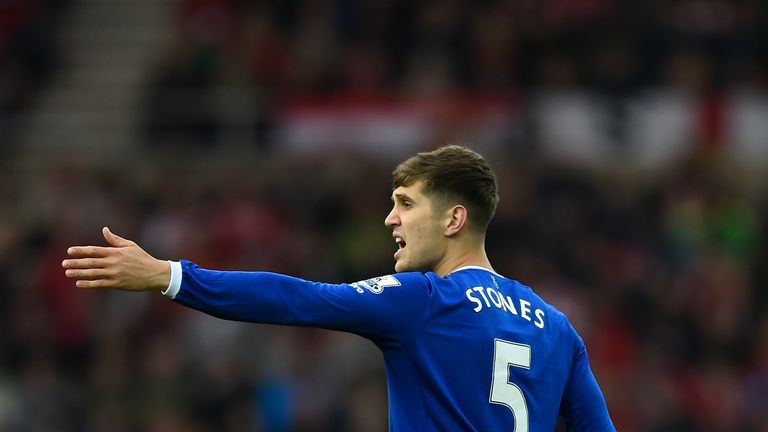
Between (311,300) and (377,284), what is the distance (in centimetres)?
24

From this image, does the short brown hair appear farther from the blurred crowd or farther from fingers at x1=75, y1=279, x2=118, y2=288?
the blurred crowd

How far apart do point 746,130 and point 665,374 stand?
3.50 metres

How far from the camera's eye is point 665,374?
38.8 ft

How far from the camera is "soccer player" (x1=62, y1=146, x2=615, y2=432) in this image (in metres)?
4.38

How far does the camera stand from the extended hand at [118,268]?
4246mm

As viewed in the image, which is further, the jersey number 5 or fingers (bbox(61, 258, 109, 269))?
the jersey number 5

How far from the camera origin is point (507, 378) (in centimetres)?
473

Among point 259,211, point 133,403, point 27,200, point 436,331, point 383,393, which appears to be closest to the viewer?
point 436,331

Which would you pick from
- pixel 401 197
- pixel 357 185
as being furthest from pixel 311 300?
pixel 357 185

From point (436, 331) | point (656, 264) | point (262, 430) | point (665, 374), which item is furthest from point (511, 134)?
point (436, 331)

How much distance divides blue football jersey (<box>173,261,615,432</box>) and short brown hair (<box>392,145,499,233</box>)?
0.23 metres

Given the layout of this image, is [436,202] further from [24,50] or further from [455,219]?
[24,50]

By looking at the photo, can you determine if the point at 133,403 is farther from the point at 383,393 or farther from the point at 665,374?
the point at 665,374

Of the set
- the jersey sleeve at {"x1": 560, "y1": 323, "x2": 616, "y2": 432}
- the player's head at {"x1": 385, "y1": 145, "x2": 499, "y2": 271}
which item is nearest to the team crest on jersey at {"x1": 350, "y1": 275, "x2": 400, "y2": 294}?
the player's head at {"x1": 385, "y1": 145, "x2": 499, "y2": 271}
